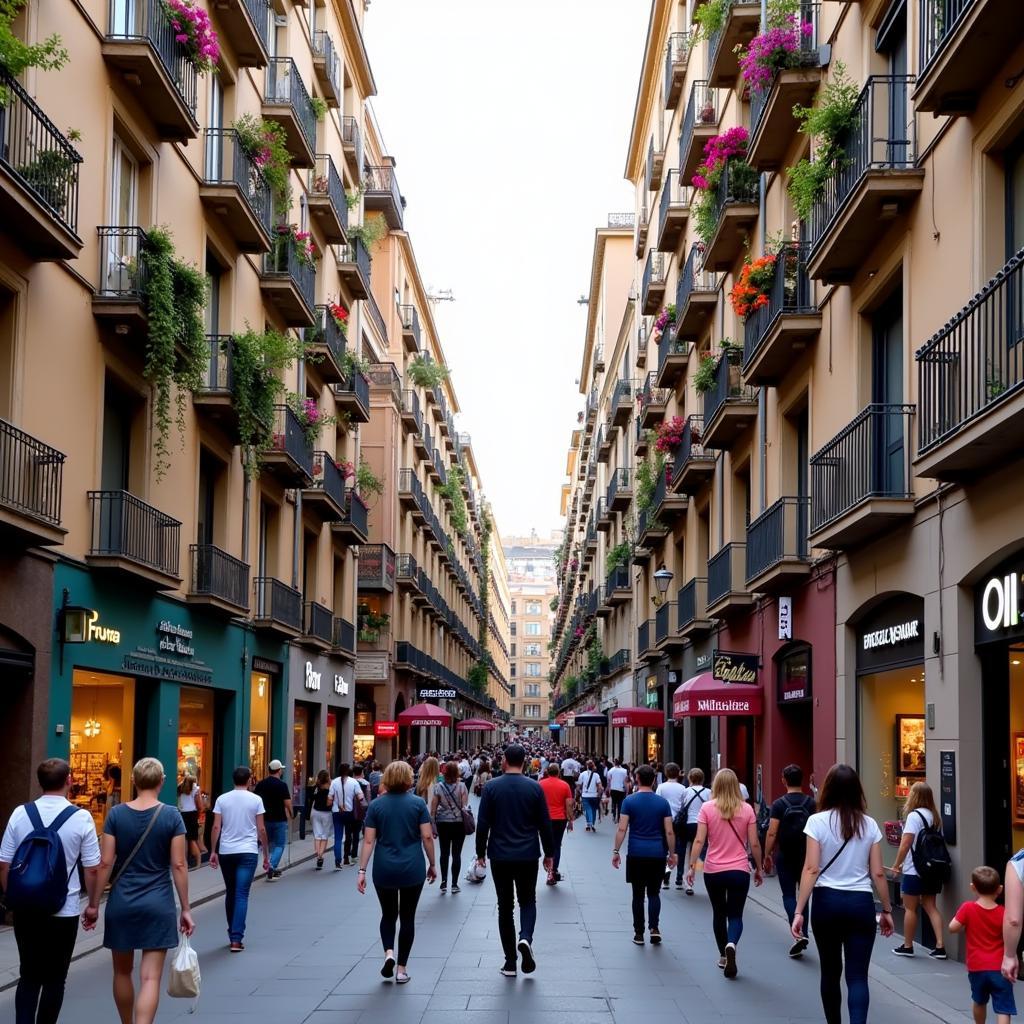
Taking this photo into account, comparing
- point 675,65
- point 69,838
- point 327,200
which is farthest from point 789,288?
point 675,65

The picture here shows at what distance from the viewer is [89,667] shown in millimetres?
17297

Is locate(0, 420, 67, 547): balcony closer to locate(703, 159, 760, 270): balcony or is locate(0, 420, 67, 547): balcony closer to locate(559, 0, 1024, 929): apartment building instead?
locate(559, 0, 1024, 929): apartment building

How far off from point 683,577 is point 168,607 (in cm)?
1638

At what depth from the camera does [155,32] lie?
61.6 feet

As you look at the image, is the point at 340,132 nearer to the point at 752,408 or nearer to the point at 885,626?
the point at 752,408

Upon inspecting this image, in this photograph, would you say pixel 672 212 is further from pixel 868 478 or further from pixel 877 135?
pixel 868 478

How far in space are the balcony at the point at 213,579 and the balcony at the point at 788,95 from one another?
10.8 m

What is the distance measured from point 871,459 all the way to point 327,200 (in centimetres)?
1872

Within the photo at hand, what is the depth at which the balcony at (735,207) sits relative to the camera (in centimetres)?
2425

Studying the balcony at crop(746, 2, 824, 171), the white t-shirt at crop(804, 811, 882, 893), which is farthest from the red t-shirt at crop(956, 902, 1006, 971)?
the balcony at crop(746, 2, 824, 171)

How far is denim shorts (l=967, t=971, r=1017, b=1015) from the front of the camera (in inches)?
313

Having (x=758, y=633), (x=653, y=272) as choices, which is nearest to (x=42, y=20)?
(x=758, y=633)

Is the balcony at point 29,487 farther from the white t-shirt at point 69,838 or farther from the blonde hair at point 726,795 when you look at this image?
the blonde hair at point 726,795

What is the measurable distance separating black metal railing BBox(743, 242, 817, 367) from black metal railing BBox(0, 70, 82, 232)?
9.80 m
